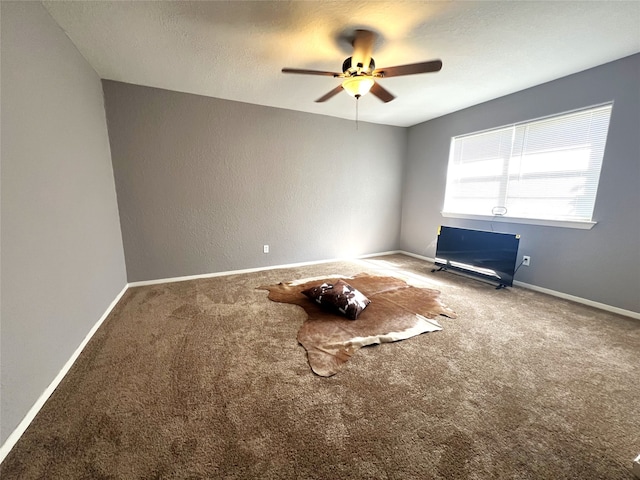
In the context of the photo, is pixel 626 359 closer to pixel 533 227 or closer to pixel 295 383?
pixel 533 227

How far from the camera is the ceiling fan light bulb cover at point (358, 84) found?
210cm

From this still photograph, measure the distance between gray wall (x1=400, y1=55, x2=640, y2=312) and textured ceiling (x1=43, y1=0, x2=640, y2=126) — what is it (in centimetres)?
18

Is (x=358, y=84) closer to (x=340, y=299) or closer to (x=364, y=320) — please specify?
(x=340, y=299)

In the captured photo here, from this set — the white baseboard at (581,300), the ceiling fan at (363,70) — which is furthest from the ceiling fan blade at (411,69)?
the white baseboard at (581,300)

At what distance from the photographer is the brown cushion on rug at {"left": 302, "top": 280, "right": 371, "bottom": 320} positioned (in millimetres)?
2336

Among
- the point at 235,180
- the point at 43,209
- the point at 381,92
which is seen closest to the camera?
the point at 43,209

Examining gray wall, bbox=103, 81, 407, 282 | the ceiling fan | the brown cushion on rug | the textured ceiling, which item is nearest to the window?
the textured ceiling

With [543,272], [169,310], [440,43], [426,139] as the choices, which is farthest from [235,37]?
[543,272]

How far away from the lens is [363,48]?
2021 mm

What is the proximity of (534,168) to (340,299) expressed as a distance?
2.96m

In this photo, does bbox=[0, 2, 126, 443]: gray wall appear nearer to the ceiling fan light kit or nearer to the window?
the ceiling fan light kit

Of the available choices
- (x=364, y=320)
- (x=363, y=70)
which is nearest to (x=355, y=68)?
(x=363, y=70)

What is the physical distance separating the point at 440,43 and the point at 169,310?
3495mm

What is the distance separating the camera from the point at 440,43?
210cm
